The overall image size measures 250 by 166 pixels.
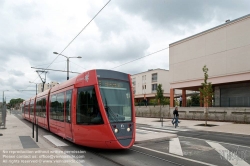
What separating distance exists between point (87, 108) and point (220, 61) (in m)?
25.1

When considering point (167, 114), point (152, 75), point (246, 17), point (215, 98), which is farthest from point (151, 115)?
point (152, 75)

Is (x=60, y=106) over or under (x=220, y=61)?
under

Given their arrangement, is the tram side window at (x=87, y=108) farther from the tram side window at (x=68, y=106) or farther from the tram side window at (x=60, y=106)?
the tram side window at (x=60, y=106)

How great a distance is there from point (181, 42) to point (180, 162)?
29.9m

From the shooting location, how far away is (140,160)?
812 cm

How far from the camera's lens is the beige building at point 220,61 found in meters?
27.8

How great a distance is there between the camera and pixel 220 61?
30219 millimetres

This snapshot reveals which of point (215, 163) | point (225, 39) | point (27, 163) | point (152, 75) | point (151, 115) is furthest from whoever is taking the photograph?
point (152, 75)

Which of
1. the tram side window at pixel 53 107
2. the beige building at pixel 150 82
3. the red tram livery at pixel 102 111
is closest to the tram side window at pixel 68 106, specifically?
the red tram livery at pixel 102 111

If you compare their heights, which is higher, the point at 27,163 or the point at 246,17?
the point at 246,17

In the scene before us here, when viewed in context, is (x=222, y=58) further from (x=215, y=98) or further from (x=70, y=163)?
(x=70, y=163)

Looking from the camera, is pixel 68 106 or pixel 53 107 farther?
pixel 53 107

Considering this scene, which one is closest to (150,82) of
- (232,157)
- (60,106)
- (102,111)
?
(60,106)

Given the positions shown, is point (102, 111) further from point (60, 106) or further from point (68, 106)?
point (60, 106)
